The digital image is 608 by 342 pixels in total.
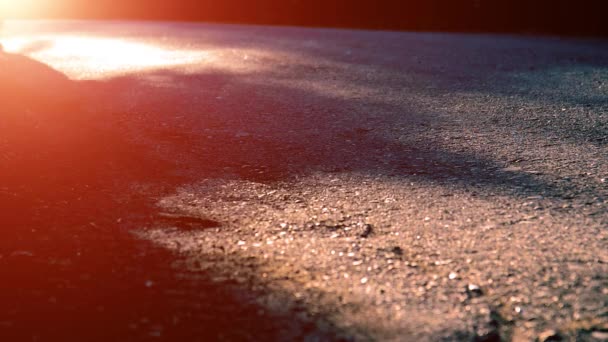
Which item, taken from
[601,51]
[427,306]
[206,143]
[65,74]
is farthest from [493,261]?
[601,51]

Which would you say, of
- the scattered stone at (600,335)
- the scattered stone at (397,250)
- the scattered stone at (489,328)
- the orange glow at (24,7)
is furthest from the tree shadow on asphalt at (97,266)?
the orange glow at (24,7)

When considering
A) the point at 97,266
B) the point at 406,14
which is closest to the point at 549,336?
the point at 97,266

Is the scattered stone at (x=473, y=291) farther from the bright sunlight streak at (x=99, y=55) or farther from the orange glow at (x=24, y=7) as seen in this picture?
the orange glow at (x=24, y=7)

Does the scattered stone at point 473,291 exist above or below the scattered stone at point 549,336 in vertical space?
above

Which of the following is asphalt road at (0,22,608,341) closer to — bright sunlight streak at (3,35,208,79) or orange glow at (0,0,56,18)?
bright sunlight streak at (3,35,208,79)

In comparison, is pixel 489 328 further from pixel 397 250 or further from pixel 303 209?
pixel 303 209

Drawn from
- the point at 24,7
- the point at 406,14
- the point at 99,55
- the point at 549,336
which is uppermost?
the point at 24,7
